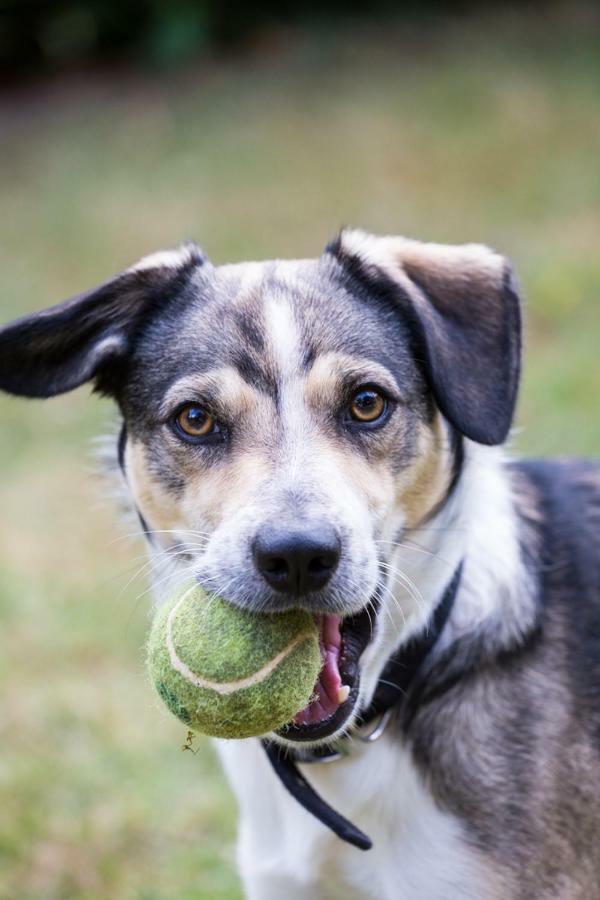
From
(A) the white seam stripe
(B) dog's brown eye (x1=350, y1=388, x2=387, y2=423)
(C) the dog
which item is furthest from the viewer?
(B) dog's brown eye (x1=350, y1=388, x2=387, y2=423)

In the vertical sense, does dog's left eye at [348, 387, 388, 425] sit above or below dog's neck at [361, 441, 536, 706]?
above

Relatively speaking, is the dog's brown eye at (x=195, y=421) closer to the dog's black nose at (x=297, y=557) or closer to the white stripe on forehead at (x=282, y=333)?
the white stripe on forehead at (x=282, y=333)

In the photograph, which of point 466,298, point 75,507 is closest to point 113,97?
point 75,507

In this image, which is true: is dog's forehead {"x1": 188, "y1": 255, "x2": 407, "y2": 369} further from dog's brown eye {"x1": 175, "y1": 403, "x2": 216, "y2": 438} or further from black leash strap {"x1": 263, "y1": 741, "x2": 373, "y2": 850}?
black leash strap {"x1": 263, "y1": 741, "x2": 373, "y2": 850}

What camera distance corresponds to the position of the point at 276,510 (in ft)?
9.31

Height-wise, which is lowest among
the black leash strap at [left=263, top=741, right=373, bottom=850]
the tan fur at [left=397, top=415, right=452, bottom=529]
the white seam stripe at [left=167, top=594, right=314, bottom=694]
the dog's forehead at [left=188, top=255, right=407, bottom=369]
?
the black leash strap at [left=263, top=741, right=373, bottom=850]

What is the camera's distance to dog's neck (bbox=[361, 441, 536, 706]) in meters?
3.30

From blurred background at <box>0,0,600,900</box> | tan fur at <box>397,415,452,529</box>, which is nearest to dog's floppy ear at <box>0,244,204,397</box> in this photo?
blurred background at <box>0,0,600,900</box>

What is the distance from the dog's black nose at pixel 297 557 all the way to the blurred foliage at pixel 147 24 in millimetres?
12000

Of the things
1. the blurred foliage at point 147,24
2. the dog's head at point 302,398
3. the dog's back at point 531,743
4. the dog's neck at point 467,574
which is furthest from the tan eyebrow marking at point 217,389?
the blurred foliage at point 147,24

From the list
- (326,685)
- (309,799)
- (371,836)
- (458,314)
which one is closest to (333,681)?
(326,685)

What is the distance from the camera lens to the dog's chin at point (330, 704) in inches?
116

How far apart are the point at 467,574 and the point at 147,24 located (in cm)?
1195

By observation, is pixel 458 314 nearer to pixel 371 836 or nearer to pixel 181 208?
pixel 371 836
